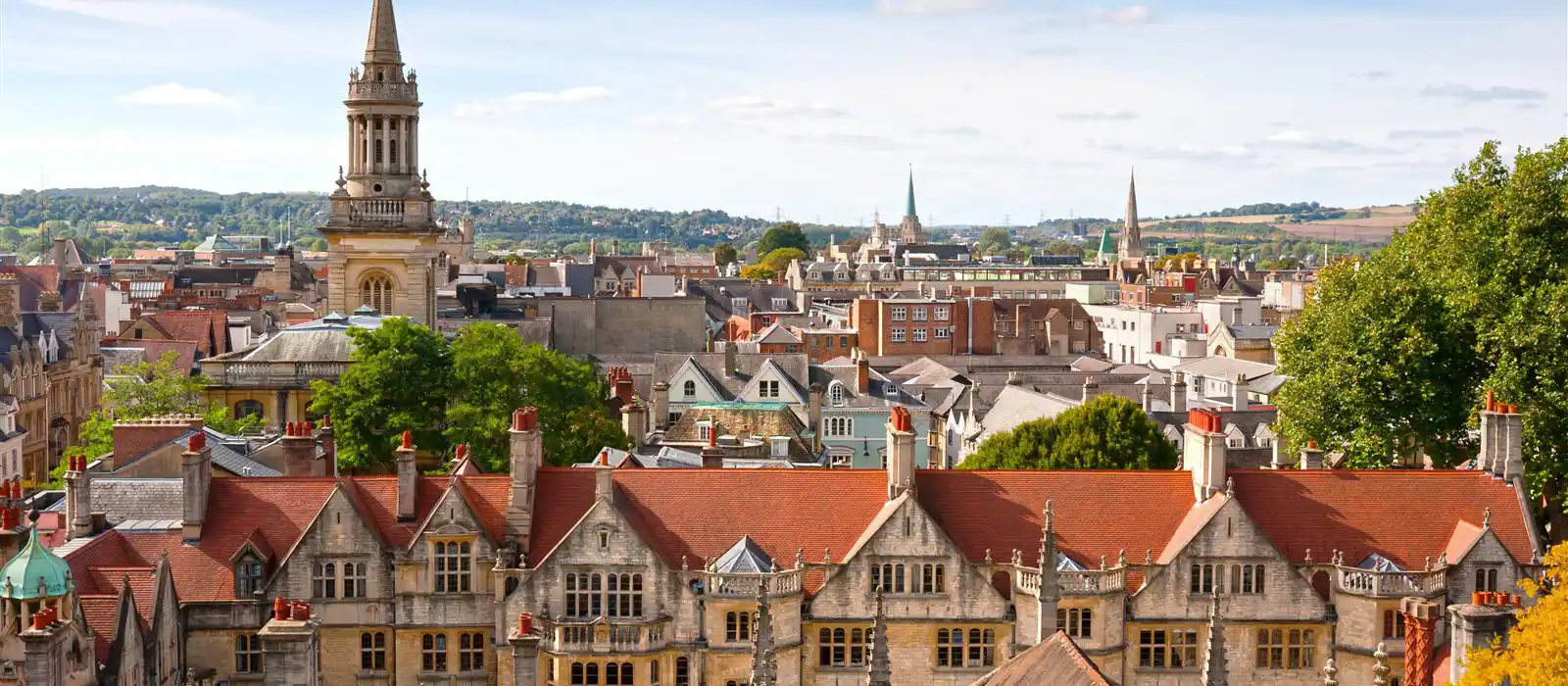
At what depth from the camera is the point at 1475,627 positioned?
139ft

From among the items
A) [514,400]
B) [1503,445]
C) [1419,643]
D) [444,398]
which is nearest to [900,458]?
[1419,643]

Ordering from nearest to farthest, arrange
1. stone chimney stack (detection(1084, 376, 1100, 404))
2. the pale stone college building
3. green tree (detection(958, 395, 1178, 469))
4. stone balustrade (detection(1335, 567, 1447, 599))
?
the pale stone college building < stone balustrade (detection(1335, 567, 1447, 599)) < green tree (detection(958, 395, 1178, 469)) < stone chimney stack (detection(1084, 376, 1100, 404))

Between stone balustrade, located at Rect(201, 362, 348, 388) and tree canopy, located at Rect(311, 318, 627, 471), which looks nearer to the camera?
tree canopy, located at Rect(311, 318, 627, 471)

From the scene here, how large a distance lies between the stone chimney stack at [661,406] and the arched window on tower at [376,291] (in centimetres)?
1514

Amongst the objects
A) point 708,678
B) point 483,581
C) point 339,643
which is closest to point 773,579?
point 708,678

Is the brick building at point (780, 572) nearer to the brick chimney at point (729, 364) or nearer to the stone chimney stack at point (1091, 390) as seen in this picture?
the stone chimney stack at point (1091, 390)

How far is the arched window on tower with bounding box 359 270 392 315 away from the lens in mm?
101188

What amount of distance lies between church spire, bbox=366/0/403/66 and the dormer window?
2023 inches

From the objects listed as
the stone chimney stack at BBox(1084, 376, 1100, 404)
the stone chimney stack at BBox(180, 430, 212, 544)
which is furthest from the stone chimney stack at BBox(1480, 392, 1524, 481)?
the stone chimney stack at BBox(1084, 376, 1100, 404)

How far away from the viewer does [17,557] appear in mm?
42562

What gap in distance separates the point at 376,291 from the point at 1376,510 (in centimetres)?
6174

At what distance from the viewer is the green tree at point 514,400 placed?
250ft

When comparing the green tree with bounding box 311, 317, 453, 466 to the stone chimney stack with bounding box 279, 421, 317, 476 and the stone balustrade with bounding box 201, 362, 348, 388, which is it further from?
the stone chimney stack with bounding box 279, 421, 317, 476

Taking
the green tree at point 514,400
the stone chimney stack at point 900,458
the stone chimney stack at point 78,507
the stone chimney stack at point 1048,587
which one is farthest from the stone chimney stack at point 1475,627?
the green tree at point 514,400
